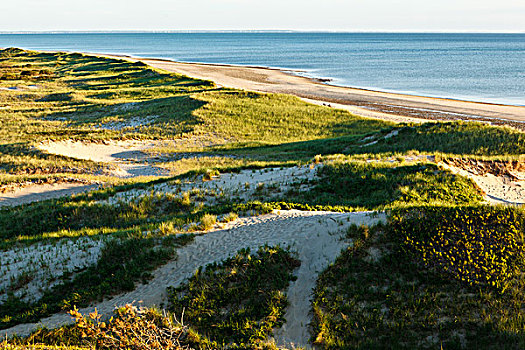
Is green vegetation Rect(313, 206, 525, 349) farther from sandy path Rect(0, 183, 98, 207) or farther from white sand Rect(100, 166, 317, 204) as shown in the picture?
sandy path Rect(0, 183, 98, 207)

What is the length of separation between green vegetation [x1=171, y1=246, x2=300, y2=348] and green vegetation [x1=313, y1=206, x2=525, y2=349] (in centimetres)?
98

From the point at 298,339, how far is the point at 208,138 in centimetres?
2960

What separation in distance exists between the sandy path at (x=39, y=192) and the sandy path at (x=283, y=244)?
11.8 m

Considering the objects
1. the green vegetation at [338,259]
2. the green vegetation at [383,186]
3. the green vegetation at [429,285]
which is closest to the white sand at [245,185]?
the green vegetation at [338,259]

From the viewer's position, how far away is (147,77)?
76.6m

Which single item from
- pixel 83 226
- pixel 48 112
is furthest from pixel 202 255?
pixel 48 112

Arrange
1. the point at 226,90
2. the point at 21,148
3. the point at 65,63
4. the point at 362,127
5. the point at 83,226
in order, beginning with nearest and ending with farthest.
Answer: the point at 83,226 → the point at 21,148 → the point at 362,127 → the point at 226,90 → the point at 65,63

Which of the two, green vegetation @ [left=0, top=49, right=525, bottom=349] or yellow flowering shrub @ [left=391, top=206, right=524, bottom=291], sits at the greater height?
yellow flowering shrub @ [left=391, top=206, right=524, bottom=291]

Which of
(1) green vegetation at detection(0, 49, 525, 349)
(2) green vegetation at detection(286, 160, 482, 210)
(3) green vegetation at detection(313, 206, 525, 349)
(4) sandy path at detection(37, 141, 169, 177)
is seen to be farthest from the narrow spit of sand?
(3) green vegetation at detection(313, 206, 525, 349)

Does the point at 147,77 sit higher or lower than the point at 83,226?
higher

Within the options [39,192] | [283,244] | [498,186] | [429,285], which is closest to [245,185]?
[283,244]

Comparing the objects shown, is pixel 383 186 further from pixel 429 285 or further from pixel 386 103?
pixel 386 103

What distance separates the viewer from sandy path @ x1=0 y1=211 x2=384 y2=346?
27.0 ft

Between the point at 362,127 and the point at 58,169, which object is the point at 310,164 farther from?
the point at 362,127
